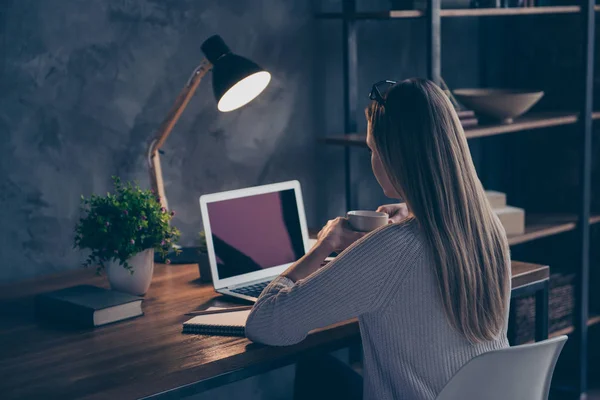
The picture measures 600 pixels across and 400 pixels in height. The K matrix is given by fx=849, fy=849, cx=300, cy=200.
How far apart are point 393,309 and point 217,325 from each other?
464mm

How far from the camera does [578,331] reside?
3.44 metres

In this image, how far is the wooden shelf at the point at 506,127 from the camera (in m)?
2.86

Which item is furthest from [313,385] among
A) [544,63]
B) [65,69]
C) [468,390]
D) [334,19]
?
[544,63]

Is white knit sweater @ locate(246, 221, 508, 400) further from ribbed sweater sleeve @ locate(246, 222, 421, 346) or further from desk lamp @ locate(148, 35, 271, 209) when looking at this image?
desk lamp @ locate(148, 35, 271, 209)

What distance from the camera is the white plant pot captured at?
2.21 m

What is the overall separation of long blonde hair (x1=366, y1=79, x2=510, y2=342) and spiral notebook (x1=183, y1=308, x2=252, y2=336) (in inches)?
20.0

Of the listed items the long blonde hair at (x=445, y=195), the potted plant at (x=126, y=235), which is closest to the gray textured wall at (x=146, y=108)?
the potted plant at (x=126, y=235)

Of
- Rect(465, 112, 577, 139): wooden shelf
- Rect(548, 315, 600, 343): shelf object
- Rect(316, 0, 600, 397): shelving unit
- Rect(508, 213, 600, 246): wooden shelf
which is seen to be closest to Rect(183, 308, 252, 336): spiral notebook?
Rect(316, 0, 600, 397): shelving unit

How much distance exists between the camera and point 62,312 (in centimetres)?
207

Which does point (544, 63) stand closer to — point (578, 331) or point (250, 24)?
point (578, 331)

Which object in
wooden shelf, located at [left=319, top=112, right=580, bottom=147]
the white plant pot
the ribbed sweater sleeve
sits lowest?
the white plant pot

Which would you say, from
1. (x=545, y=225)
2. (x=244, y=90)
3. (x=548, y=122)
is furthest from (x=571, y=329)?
(x=244, y=90)

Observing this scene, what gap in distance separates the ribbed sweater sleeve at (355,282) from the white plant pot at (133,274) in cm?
59

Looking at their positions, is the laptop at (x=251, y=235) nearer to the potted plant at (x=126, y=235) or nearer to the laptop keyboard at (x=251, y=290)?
the laptop keyboard at (x=251, y=290)
